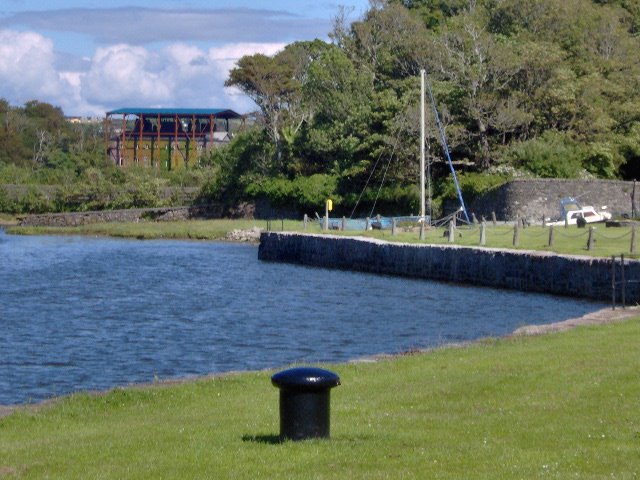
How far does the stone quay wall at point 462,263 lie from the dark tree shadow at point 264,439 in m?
20.9

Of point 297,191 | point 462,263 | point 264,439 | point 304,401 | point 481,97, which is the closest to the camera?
point 304,401

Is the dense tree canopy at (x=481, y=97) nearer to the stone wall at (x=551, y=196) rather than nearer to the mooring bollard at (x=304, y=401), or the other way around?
the stone wall at (x=551, y=196)

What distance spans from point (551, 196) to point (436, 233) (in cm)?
909

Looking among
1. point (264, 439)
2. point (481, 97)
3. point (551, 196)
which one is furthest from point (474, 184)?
point (264, 439)

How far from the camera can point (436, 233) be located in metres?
54.4

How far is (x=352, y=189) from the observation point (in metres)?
77.5

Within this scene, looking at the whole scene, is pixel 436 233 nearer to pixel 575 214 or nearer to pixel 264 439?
pixel 575 214

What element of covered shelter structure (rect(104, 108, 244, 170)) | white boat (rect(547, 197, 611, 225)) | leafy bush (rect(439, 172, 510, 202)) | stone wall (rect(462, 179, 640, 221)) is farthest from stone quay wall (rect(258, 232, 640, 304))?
covered shelter structure (rect(104, 108, 244, 170))

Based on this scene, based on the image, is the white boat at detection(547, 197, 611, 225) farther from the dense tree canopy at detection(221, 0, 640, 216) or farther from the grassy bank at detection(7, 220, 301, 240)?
the grassy bank at detection(7, 220, 301, 240)

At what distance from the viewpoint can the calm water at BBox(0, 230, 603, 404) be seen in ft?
77.0

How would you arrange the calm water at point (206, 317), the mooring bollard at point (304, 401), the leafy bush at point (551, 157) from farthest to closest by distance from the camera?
1. the leafy bush at point (551, 157)
2. the calm water at point (206, 317)
3. the mooring bollard at point (304, 401)

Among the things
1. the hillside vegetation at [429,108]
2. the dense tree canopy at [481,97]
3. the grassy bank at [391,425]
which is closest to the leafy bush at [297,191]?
the hillside vegetation at [429,108]

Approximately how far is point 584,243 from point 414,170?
31.1 m

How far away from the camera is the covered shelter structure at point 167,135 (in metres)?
134
